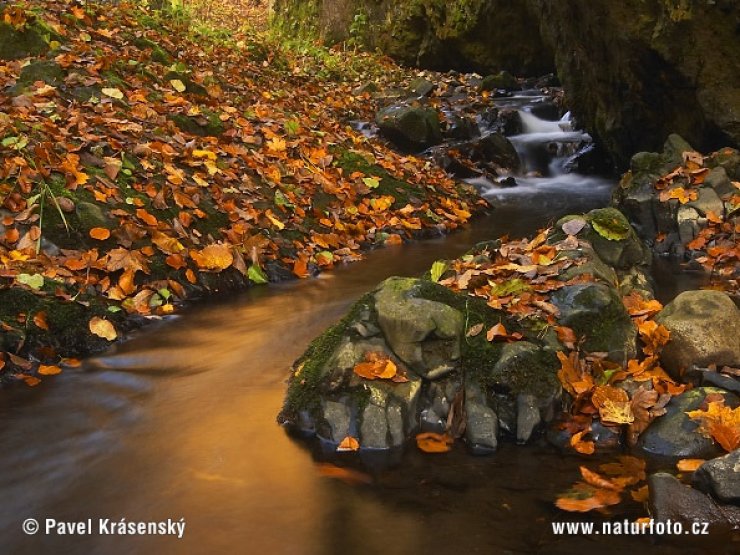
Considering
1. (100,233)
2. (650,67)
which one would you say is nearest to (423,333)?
(100,233)

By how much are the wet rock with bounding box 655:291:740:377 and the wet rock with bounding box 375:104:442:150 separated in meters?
8.27

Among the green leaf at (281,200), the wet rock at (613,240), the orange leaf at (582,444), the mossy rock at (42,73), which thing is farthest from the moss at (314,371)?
the mossy rock at (42,73)

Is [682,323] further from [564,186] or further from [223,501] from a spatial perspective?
[564,186]

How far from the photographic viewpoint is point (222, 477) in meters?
3.36

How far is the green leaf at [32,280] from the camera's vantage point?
15.7 feet

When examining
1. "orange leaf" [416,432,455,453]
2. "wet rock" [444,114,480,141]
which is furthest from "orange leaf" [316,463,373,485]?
"wet rock" [444,114,480,141]

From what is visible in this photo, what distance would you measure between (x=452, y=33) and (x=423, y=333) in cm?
1564

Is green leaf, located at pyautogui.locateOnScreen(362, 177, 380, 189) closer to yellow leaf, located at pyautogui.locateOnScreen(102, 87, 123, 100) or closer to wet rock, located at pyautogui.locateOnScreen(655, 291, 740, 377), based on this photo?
yellow leaf, located at pyautogui.locateOnScreen(102, 87, 123, 100)

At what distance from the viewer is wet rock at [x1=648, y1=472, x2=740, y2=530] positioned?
2807 mm

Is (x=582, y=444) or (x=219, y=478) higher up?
(x=582, y=444)

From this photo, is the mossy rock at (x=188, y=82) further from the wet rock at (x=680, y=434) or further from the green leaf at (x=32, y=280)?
the wet rock at (x=680, y=434)

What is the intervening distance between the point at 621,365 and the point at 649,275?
1866 mm

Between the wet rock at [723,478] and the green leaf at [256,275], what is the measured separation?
172 inches

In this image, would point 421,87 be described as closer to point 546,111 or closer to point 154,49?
point 546,111
